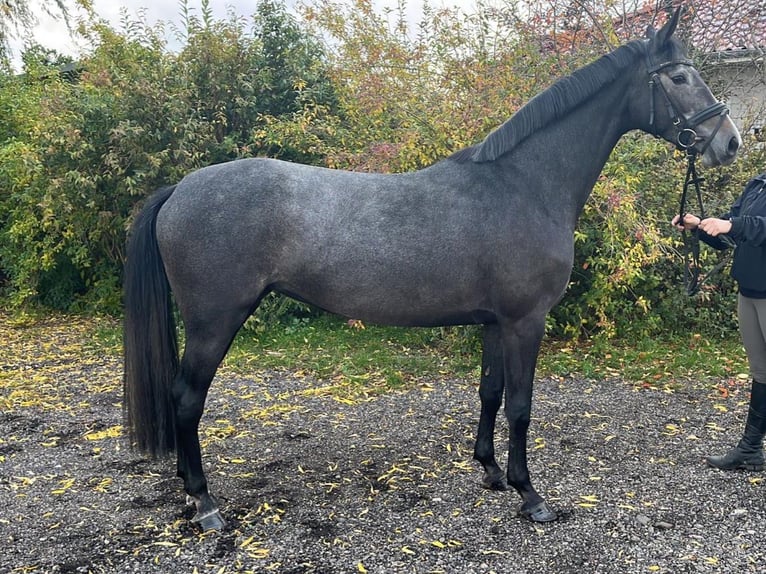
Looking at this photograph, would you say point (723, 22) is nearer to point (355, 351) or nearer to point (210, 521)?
point (355, 351)

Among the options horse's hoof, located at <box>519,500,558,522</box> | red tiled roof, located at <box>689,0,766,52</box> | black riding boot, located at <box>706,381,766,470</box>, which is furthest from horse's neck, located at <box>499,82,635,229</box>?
red tiled roof, located at <box>689,0,766,52</box>

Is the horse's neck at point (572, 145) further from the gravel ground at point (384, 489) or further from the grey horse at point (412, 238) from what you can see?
the gravel ground at point (384, 489)

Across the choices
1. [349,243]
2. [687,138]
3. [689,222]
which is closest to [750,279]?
[689,222]

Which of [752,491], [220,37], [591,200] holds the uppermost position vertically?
[220,37]

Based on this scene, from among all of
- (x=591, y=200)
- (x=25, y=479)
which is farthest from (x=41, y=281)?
(x=591, y=200)

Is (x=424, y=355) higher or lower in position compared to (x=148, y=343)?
lower

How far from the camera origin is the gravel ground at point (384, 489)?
96.7 inches

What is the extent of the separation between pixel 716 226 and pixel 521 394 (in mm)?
1346

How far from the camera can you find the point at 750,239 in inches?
110

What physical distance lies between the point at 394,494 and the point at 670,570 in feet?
4.42

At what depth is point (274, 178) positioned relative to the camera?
109 inches

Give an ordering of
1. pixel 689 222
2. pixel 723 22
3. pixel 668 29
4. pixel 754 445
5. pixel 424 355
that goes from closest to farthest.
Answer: pixel 668 29 → pixel 689 222 → pixel 754 445 → pixel 424 355 → pixel 723 22

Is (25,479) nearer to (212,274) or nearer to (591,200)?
(212,274)

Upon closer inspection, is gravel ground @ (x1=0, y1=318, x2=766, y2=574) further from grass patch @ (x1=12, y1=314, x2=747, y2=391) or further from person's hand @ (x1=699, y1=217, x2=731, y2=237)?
person's hand @ (x1=699, y1=217, x2=731, y2=237)
